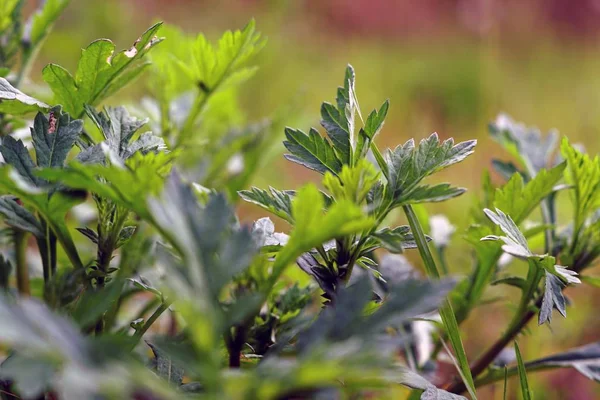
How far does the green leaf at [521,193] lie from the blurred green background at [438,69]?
0.52ft

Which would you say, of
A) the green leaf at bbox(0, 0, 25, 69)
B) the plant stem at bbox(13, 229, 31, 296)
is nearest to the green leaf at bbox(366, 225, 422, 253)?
the plant stem at bbox(13, 229, 31, 296)

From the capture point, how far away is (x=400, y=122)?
2.93 m

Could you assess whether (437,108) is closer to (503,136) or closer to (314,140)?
(503,136)

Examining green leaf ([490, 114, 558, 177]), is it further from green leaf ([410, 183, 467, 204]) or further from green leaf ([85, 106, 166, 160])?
green leaf ([85, 106, 166, 160])

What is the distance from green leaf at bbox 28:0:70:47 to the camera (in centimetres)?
79

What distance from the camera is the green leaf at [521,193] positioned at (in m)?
0.71

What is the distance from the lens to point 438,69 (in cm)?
424

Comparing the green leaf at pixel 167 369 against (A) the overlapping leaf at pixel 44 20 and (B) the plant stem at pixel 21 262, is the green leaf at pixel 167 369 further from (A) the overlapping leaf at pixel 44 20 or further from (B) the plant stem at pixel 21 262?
(A) the overlapping leaf at pixel 44 20

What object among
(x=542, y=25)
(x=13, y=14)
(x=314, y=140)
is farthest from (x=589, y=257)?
(x=542, y=25)

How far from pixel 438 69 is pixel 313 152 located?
3832 millimetres

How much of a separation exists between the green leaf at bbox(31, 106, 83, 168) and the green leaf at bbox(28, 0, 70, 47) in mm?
253

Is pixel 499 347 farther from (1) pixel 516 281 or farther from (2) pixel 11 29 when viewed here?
(2) pixel 11 29

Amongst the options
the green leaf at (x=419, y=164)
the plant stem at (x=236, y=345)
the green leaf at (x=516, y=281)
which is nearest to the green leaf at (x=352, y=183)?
the green leaf at (x=419, y=164)

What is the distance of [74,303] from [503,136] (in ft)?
2.14
